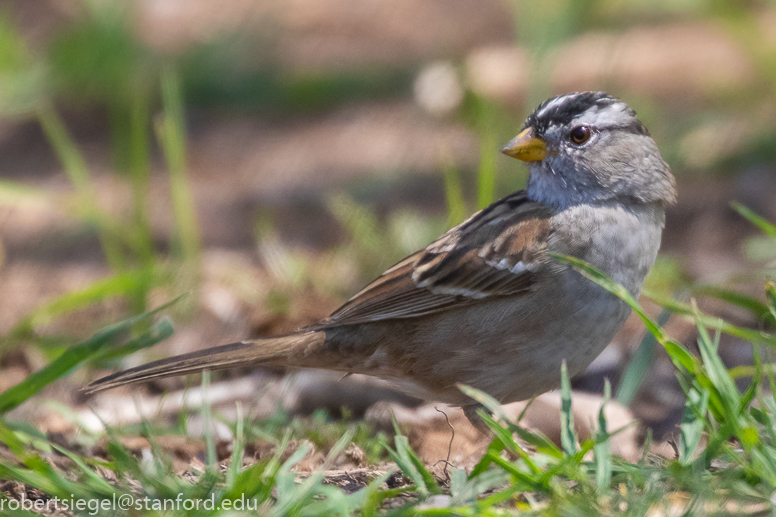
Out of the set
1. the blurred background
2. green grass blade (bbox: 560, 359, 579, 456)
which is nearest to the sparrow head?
the blurred background

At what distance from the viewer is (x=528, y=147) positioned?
9.04 ft

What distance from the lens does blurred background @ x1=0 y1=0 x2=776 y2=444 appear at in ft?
10.7

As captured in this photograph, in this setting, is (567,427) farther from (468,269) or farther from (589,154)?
(589,154)

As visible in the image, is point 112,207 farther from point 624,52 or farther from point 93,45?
point 624,52

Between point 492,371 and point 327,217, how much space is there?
2.54 metres

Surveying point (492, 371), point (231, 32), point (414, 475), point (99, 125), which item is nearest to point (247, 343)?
point (492, 371)

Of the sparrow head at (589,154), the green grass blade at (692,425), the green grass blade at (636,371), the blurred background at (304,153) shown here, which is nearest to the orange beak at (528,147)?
the sparrow head at (589,154)

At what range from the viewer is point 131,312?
11.7 feet

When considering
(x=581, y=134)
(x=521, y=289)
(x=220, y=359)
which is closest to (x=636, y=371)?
(x=521, y=289)

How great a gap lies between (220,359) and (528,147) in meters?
1.24

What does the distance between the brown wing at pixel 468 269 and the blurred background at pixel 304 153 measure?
0.40 m

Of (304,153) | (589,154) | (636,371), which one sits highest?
(304,153)

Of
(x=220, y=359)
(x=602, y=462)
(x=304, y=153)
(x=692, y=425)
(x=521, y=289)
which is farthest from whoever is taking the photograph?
(x=304, y=153)

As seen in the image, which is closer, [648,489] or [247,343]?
[648,489]
